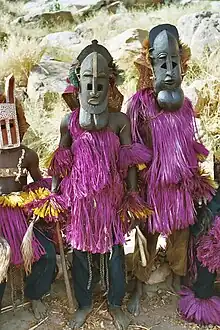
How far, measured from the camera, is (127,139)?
7.54 feet

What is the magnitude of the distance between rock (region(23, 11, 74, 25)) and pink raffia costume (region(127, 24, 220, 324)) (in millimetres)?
9040

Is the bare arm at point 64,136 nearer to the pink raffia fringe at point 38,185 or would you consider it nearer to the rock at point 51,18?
the pink raffia fringe at point 38,185

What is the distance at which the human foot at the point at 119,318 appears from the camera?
7.88 feet

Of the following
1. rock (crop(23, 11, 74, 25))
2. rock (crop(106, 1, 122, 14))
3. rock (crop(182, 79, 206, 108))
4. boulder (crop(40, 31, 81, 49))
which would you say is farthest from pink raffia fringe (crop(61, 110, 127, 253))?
rock (crop(106, 1, 122, 14))

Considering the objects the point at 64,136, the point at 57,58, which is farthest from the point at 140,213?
the point at 57,58

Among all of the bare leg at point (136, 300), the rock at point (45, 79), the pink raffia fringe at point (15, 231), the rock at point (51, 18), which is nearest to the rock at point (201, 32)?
the rock at point (45, 79)

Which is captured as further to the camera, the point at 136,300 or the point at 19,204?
the point at 136,300

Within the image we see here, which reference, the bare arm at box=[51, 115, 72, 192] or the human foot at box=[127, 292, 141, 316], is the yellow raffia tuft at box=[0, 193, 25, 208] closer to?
the bare arm at box=[51, 115, 72, 192]

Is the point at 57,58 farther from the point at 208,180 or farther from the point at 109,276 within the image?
the point at 109,276

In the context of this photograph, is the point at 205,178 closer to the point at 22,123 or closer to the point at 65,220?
the point at 65,220

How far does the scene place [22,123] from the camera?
2408 mm

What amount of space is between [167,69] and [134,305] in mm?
1129

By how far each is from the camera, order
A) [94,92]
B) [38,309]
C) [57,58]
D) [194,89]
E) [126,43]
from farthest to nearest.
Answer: [57,58]
[126,43]
[194,89]
[38,309]
[94,92]

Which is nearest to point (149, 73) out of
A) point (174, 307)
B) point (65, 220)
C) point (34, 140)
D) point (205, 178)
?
point (205, 178)
